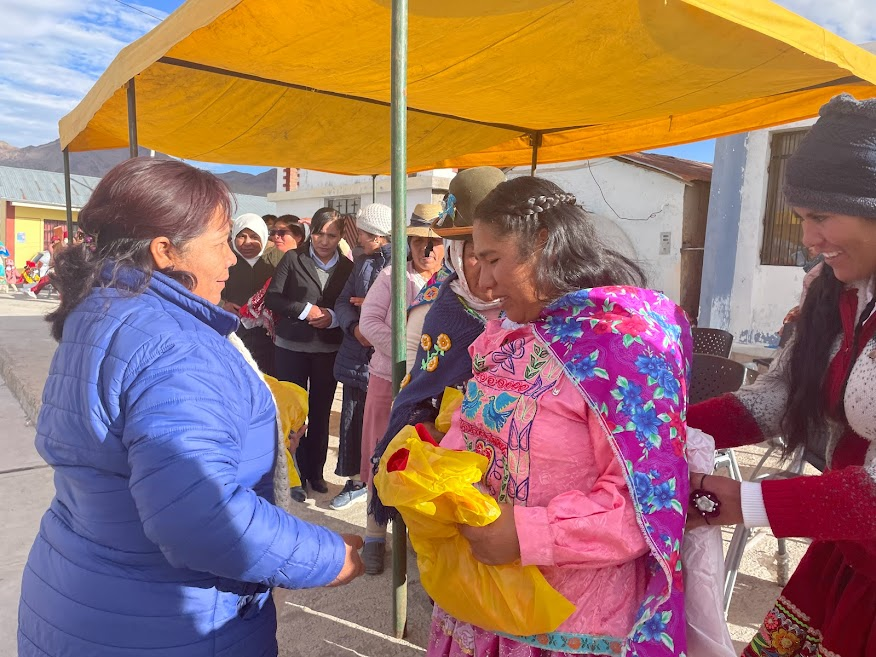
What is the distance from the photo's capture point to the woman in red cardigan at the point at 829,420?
45.3 inches

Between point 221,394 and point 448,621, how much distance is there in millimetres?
841

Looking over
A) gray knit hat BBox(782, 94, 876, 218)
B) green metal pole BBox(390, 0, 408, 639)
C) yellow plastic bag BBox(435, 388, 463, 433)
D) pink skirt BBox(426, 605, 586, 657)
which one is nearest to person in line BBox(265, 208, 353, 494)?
green metal pole BBox(390, 0, 408, 639)

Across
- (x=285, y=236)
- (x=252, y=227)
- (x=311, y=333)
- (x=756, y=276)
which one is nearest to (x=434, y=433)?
(x=311, y=333)

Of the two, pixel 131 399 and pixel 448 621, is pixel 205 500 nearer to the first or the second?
pixel 131 399

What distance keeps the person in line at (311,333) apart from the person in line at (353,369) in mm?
211

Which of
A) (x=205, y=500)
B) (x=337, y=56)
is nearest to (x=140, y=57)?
(x=337, y=56)

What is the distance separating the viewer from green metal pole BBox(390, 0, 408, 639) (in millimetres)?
2154

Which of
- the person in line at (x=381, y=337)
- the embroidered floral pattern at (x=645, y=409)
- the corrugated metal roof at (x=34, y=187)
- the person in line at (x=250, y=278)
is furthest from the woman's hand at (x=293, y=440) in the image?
the corrugated metal roof at (x=34, y=187)

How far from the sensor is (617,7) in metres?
2.52

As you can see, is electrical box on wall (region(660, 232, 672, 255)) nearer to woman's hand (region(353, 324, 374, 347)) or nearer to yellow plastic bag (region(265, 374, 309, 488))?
woman's hand (region(353, 324, 374, 347))

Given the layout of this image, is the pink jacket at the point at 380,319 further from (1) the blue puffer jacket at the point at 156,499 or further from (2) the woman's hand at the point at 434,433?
(1) the blue puffer jacket at the point at 156,499

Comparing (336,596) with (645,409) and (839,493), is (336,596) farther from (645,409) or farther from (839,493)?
(839,493)

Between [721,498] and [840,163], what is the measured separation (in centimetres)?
70

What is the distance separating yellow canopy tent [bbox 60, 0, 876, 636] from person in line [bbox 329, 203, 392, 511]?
111 cm
